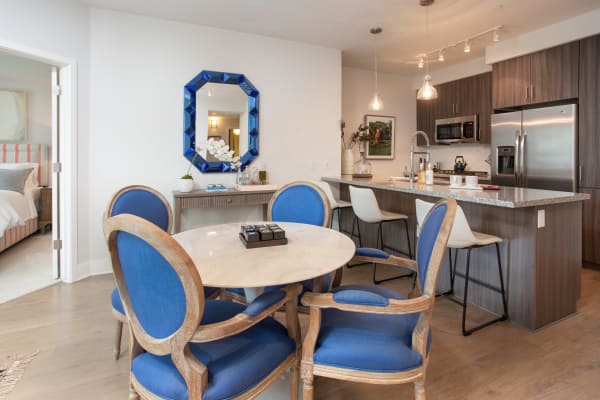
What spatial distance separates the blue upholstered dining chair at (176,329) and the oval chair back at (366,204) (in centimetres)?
208

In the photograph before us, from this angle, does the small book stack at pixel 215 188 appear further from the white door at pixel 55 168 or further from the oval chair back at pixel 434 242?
the oval chair back at pixel 434 242

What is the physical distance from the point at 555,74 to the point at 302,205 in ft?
11.5

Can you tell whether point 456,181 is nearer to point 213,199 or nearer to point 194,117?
point 213,199

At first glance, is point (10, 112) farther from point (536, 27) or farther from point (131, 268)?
point (536, 27)

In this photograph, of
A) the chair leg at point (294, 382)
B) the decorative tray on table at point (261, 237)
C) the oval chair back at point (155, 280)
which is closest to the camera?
the oval chair back at point (155, 280)

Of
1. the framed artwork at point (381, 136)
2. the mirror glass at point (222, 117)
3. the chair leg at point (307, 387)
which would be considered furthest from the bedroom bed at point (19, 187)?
the framed artwork at point (381, 136)

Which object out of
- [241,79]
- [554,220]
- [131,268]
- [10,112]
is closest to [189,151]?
[241,79]

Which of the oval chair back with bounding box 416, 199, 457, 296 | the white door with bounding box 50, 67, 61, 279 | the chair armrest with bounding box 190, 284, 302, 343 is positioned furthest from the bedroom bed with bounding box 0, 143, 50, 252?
the oval chair back with bounding box 416, 199, 457, 296

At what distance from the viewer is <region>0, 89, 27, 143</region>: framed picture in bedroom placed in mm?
5418

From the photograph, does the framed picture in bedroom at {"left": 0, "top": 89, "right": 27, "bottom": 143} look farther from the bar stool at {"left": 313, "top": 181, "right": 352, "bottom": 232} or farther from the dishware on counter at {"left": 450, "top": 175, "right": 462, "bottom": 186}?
the dishware on counter at {"left": 450, "top": 175, "right": 462, "bottom": 186}

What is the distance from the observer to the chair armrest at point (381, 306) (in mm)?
1242

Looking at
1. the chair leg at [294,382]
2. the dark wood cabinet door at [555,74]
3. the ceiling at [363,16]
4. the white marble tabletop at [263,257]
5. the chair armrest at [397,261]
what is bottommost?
the chair leg at [294,382]

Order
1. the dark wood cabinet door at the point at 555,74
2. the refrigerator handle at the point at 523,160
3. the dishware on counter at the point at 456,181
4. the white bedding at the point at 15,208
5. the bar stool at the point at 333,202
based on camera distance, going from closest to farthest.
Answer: the dishware on counter at the point at 456,181 → the dark wood cabinet door at the point at 555,74 → the white bedding at the point at 15,208 → the bar stool at the point at 333,202 → the refrigerator handle at the point at 523,160

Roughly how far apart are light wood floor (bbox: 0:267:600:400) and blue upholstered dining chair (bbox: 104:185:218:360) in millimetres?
268
